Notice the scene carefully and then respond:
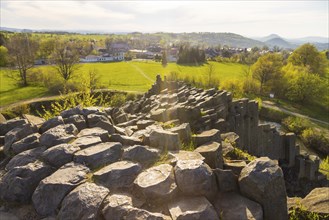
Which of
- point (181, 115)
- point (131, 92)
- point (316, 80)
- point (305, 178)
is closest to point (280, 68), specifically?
point (316, 80)

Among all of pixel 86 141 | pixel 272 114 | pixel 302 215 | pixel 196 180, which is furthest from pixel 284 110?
pixel 196 180

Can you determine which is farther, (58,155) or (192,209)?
(58,155)

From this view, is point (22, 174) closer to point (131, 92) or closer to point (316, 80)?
point (131, 92)

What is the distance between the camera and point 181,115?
1975cm

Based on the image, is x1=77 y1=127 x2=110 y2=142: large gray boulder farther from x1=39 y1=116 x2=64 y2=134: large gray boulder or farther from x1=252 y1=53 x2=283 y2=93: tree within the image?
x1=252 y1=53 x2=283 y2=93: tree

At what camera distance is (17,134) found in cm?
1330

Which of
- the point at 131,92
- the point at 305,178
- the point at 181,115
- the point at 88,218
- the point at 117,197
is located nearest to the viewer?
the point at 88,218

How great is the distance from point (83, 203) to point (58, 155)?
3085 millimetres

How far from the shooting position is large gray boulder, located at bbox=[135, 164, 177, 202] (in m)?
9.33

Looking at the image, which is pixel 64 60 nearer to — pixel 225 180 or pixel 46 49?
pixel 46 49

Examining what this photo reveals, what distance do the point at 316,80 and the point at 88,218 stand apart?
7837 cm

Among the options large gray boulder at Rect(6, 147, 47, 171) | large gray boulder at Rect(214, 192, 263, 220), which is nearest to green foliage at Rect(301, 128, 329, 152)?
large gray boulder at Rect(214, 192, 263, 220)

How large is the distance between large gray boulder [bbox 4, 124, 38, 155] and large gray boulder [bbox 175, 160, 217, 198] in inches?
308

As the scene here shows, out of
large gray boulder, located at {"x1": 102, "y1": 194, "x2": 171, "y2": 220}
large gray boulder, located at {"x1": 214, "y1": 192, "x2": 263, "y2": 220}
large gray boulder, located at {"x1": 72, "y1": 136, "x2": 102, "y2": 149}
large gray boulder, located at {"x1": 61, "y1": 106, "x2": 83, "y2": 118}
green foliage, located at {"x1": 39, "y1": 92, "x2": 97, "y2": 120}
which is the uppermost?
large gray boulder, located at {"x1": 61, "y1": 106, "x2": 83, "y2": 118}
